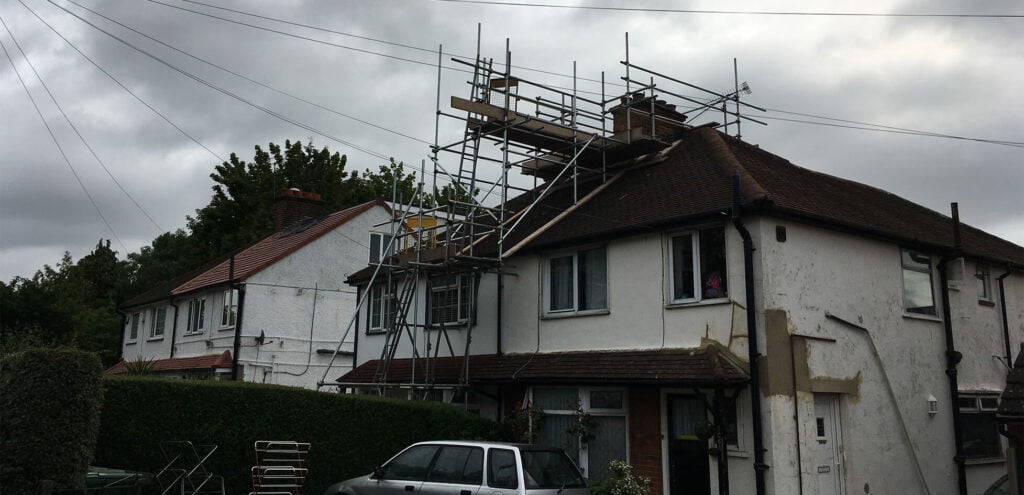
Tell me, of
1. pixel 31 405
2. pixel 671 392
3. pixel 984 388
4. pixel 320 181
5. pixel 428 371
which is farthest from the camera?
pixel 320 181

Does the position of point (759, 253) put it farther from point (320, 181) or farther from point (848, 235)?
point (320, 181)

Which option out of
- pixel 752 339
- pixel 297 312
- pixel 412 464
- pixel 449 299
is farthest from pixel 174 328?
pixel 752 339

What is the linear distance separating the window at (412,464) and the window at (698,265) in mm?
5083

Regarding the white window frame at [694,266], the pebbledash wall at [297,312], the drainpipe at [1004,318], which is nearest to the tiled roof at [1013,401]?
the white window frame at [694,266]

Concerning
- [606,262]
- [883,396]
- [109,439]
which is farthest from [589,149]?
[109,439]

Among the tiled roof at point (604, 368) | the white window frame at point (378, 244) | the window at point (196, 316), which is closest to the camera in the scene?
the tiled roof at point (604, 368)

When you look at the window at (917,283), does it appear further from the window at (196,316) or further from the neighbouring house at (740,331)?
the window at (196,316)

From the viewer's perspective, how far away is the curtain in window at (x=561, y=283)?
16188mm

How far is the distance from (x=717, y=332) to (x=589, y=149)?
21.3 feet

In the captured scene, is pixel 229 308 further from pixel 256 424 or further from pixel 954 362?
pixel 954 362

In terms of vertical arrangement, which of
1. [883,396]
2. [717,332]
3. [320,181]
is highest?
[320,181]

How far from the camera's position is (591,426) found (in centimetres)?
1470

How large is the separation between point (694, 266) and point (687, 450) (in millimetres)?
3104

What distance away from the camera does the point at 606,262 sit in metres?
15.4
